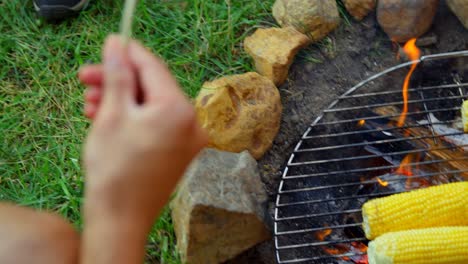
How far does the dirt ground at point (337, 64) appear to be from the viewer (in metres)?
2.43

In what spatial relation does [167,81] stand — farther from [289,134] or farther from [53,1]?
[53,1]

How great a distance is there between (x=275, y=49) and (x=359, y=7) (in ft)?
1.36

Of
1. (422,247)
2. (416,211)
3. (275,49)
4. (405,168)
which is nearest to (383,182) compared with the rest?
(405,168)

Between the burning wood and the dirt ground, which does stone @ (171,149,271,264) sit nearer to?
the dirt ground

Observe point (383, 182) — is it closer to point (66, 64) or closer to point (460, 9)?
point (460, 9)

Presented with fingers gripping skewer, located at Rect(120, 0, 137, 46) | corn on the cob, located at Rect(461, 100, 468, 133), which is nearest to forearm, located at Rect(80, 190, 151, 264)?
fingers gripping skewer, located at Rect(120, 0, 137, 46)

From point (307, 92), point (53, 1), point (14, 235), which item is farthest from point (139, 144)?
point (53, 1)

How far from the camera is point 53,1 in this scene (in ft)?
9.14

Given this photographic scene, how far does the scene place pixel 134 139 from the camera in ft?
3.08

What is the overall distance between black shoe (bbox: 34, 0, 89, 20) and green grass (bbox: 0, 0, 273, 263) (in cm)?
4

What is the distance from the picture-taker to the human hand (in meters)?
0.94

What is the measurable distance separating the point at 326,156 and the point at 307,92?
0.29 metres


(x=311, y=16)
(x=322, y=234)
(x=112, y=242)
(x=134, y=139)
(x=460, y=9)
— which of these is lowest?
(x=322, y=234)

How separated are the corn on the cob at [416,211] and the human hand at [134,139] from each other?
1.12 metres
